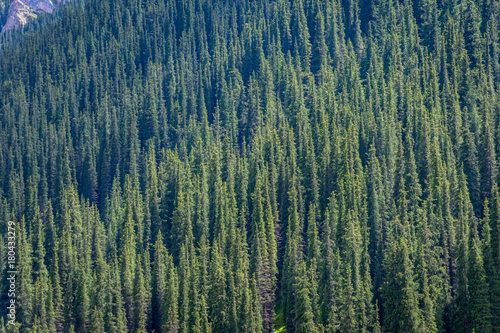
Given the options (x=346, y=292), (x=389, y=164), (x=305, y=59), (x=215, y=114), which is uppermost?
(x=305, y=59)

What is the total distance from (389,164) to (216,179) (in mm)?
28972

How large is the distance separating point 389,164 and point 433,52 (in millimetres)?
53748

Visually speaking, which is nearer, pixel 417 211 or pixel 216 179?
pixel 417 211

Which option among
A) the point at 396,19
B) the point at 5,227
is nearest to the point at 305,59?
the point at 396,19

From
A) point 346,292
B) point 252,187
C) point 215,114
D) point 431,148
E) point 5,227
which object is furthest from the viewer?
point 215,114

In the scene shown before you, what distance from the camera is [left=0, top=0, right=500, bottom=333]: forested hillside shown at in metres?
84.8

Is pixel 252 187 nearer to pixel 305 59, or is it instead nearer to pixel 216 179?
pixel 216 179

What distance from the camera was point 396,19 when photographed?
181 meters

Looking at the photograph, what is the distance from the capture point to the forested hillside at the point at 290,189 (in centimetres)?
8479

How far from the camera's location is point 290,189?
370ft

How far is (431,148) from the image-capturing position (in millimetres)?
112625

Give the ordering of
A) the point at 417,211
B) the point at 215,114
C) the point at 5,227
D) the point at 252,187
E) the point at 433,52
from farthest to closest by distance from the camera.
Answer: the point at 215,114, the point at 433,52, the point at 5,227, the point at 252,187, the point at 417,211

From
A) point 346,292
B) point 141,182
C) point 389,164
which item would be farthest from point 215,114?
point 346,292

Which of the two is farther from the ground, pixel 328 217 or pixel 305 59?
pixel 305 59
